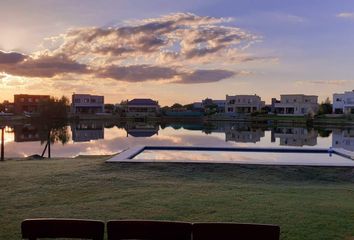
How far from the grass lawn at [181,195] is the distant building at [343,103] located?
6370cm

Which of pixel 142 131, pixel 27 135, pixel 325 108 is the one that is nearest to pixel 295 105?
pixel 325 108

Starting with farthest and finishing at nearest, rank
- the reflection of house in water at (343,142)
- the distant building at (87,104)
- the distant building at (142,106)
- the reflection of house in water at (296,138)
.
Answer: the distant building at (142,106)
the distant building at (87,104)
the reflection of house in water at (296,138)
the reflection of house in water at (343,142)

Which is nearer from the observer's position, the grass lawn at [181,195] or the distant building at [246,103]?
the grass lawn at [181,195]

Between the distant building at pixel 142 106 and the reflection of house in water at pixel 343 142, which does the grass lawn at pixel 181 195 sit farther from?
the distant building at pixel 142 106

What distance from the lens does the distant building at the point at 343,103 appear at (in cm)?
7038

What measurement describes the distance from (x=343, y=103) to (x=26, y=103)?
196 feet

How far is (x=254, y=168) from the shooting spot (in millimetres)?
10766

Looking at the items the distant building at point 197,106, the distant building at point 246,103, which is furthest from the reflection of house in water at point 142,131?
the distant building at point 197,106

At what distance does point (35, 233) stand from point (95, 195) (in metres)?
3.88

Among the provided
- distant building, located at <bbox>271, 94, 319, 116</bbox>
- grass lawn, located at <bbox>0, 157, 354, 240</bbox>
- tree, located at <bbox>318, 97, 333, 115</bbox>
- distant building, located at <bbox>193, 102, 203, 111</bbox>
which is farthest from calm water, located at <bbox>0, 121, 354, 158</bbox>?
distant building, located at <bbox>193, 102, 203, 111</bbox>

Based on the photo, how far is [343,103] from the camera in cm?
7194

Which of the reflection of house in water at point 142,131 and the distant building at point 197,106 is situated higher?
the distant building at point 197,106

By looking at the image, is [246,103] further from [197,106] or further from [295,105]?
[197,106]

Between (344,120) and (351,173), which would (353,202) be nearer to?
(351,173)
